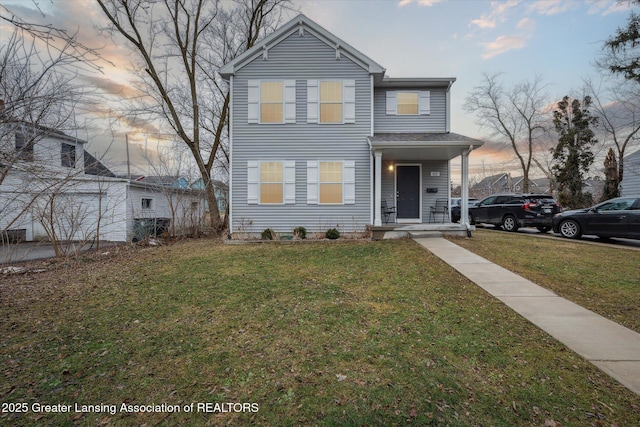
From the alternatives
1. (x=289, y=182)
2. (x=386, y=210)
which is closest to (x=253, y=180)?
(x=289, y=182)

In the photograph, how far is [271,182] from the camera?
11.1 metres

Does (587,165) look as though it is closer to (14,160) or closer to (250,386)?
(250,386)

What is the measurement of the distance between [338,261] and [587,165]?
26.4 m

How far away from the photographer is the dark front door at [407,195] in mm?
11805

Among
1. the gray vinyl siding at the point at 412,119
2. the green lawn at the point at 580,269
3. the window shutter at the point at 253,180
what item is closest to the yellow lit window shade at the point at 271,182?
the window shutter at the point at 253,180

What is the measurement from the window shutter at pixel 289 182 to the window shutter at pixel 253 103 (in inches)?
81.5

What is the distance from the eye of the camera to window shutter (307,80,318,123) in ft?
36.1

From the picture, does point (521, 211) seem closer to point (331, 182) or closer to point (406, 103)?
point (406, 103)

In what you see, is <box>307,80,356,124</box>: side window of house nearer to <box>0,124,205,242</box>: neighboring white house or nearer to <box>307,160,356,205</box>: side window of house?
<box>307,160,356,205</box>: side window of house

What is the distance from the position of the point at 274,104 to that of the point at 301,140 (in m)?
1.72

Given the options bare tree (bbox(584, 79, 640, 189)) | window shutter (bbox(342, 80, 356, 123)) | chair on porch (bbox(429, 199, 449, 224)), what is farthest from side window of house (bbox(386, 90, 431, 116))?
bare tree (bbox(584, 79, 640, 189))

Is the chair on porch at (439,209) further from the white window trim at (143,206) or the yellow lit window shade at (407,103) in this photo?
the white window trim at (143,206)

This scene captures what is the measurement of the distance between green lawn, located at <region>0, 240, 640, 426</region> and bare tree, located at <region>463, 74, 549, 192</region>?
27254 mm

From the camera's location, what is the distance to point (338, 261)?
23.4 feet
